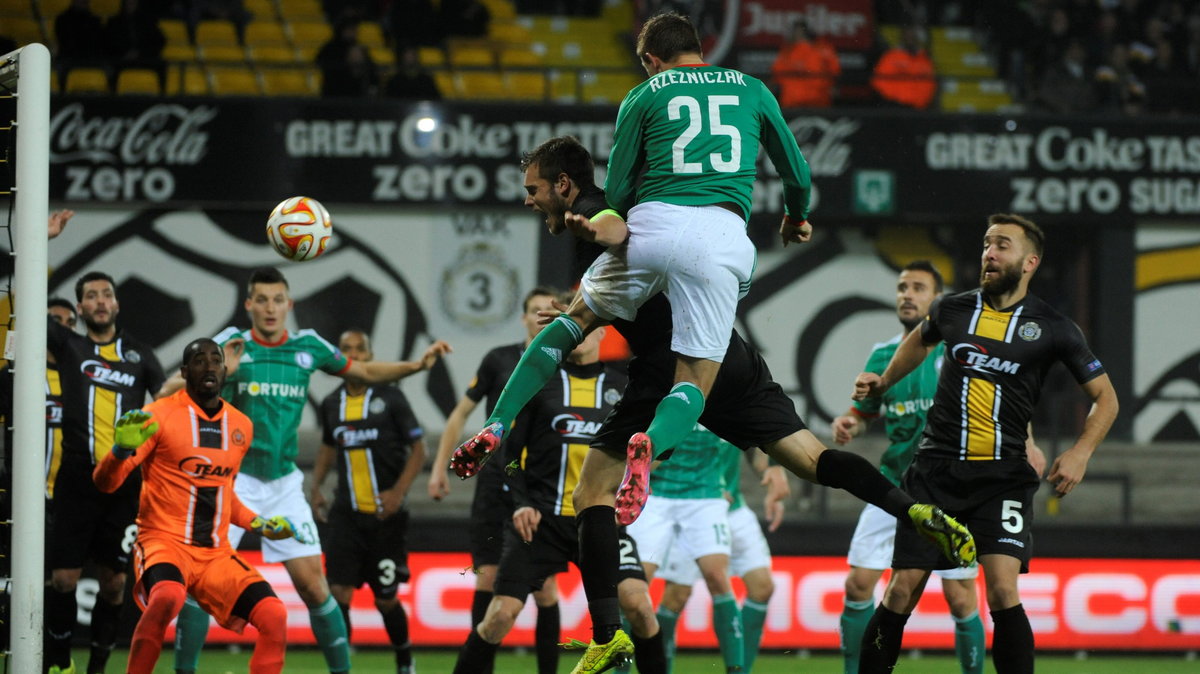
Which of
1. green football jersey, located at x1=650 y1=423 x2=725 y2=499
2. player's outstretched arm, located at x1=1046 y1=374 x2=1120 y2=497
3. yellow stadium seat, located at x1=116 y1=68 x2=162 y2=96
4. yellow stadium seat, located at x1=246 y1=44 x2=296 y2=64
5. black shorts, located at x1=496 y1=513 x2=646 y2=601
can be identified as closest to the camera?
player's outstretched arm, located at x1=1046 y1=374 x2=1120 y2=497

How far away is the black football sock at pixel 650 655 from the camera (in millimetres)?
5922

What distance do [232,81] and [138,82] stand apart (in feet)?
3.56

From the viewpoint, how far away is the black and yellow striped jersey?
682cm

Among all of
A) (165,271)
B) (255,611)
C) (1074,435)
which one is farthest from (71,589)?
(1074,435)

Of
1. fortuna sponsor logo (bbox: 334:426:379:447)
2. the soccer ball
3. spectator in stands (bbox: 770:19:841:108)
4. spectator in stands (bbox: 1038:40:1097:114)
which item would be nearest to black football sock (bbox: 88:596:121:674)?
fortuna sponsor logo (bbox: 334:426:379:447)

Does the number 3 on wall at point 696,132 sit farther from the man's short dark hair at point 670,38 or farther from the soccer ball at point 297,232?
the soccer ball at point 297,232

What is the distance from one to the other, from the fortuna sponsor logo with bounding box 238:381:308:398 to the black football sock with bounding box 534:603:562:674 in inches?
69.2

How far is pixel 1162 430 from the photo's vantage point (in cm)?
1450

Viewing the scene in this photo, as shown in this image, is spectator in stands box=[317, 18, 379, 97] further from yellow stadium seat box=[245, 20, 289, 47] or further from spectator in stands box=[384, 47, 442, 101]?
yellow stadium seat box=[245, 20, 289, 47]

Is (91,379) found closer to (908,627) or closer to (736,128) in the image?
(736,128)

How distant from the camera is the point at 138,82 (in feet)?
44.0

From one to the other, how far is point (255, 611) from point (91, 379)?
249 centimetres

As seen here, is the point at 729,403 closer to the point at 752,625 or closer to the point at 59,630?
the point at 752,625

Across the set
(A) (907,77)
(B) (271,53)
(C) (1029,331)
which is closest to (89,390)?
(C) (1029,331)
